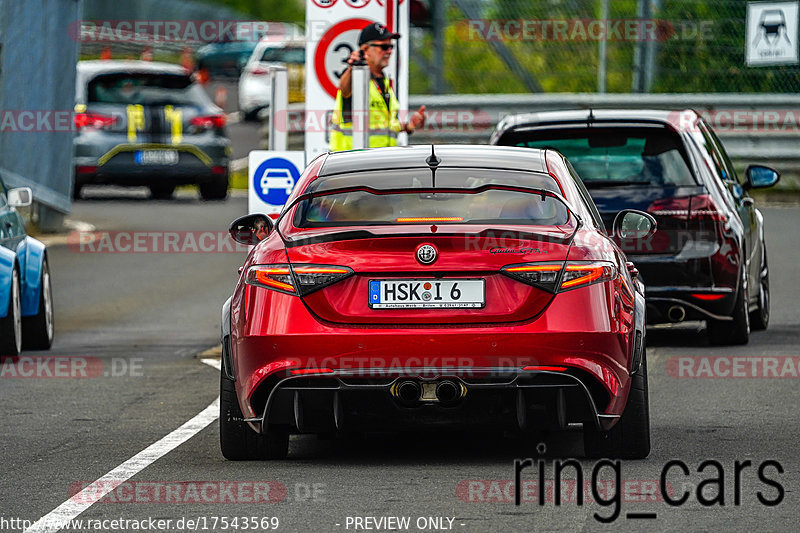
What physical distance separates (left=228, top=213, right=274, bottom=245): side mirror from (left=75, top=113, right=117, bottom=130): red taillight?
16.1 meters

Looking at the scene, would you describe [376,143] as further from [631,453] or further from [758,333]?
[631,453]

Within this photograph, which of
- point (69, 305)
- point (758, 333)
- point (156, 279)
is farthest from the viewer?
point (156, 279)

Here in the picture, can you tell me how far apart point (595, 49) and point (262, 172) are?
42.5ft

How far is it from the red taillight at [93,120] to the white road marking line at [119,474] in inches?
606

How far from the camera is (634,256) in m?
12.4

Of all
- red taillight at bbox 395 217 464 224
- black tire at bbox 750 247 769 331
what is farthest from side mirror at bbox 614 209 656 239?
black tire at bbox 750 247 769 331

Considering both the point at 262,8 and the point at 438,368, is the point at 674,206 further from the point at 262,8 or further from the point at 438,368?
the point at 262,8

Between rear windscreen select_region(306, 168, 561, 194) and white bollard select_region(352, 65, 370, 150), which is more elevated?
white bollard select_region(352, 65, 370, 150)

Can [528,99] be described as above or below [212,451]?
above

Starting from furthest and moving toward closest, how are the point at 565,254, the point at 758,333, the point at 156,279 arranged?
the point at 156,279 < the point at 758,333 < the point at 565,254

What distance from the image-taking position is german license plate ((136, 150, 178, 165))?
25.3 metres

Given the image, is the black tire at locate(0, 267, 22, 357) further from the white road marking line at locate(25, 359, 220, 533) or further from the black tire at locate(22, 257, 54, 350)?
the white road marking line at locate(25, 359, 220, 533)

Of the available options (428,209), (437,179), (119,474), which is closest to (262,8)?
(437,179)

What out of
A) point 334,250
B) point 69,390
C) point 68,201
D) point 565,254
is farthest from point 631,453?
point 68,201
